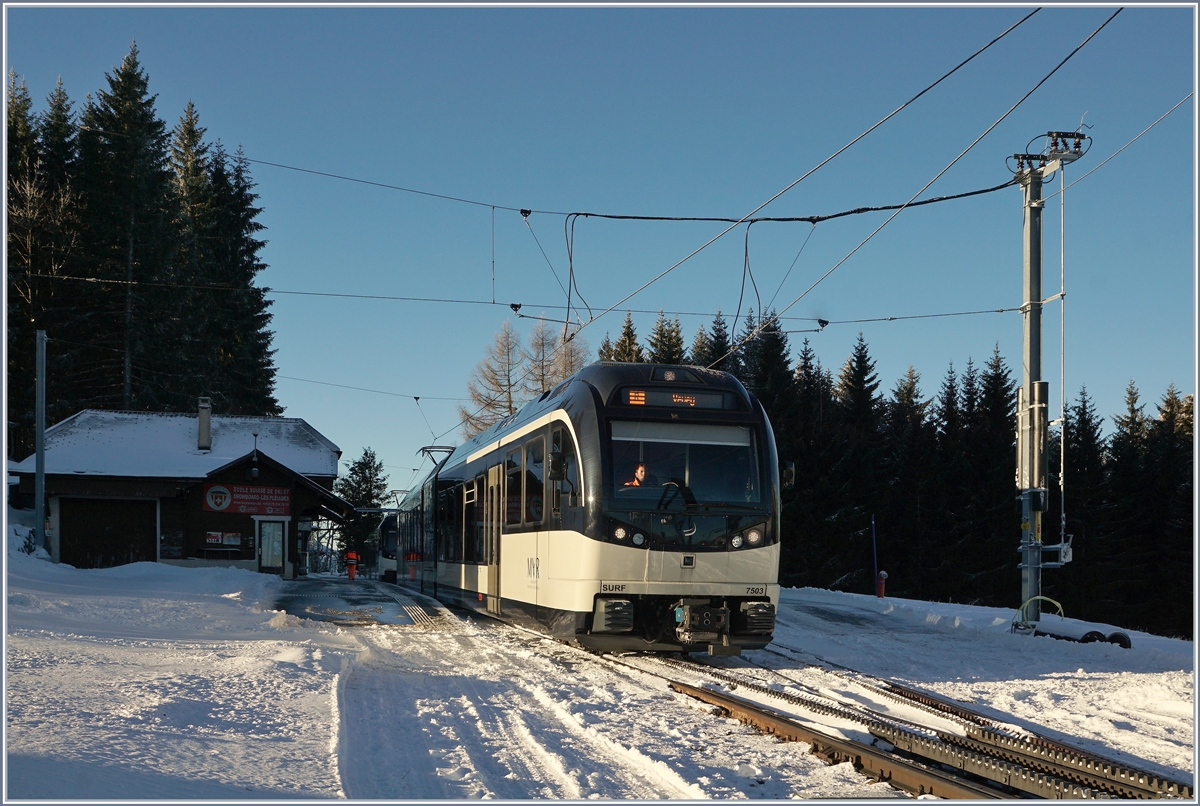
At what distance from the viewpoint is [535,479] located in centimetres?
1277

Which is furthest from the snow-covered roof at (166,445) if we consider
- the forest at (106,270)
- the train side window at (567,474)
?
the train side window at (567,474)

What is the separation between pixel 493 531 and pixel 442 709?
690cm

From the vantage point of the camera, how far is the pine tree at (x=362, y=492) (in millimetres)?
104000

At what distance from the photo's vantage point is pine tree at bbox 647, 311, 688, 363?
58.2 m

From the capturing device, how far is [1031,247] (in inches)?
626

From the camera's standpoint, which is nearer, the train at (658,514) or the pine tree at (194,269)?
the train at (658,514)

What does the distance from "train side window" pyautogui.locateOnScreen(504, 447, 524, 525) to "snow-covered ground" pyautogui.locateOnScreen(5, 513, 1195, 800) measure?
1750 millimetres

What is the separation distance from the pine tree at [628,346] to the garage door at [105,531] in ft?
96.4

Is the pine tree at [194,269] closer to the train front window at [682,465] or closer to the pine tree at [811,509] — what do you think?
the pine tree at [811,509]

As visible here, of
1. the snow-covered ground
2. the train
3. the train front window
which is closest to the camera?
the snow-covered ground

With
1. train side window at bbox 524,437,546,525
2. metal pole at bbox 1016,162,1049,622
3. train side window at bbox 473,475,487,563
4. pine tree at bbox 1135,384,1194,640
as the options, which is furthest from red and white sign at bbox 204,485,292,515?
pine tree at bbox 1135,384,1194,640

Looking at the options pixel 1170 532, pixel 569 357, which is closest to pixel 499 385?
pixel 569 357

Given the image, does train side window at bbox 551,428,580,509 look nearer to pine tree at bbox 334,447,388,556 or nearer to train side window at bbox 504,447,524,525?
train side window at bbox 504,447,524,525

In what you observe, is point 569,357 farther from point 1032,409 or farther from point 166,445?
point 1032,409
